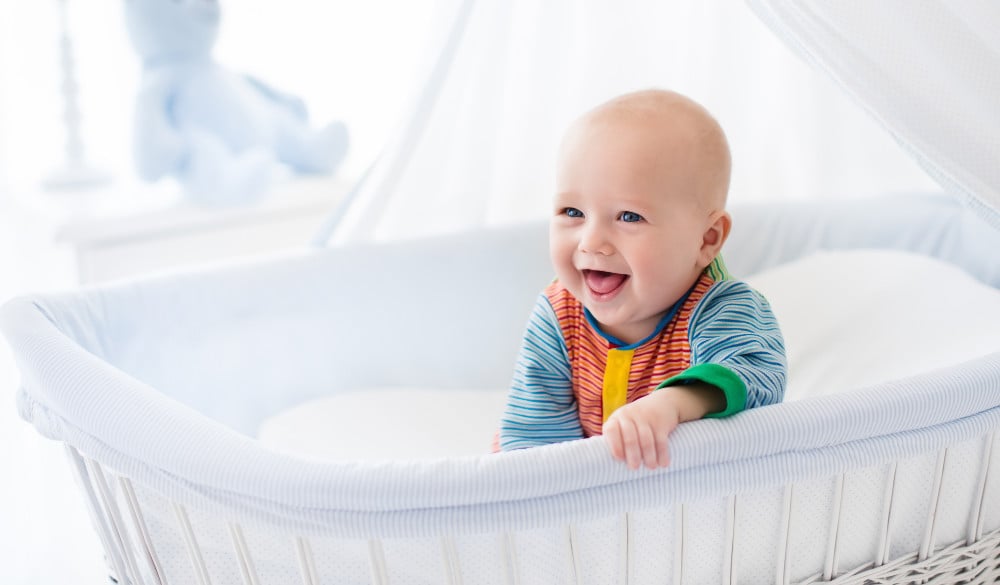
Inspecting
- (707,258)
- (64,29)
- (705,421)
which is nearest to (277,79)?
(64,29)

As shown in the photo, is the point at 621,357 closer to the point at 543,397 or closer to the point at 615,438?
the point at 543,397

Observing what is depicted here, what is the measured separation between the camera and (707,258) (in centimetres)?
123

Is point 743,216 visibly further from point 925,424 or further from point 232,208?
point 232,208

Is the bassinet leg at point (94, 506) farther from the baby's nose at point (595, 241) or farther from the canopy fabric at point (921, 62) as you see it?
the canopy fabric at point (921, 62)

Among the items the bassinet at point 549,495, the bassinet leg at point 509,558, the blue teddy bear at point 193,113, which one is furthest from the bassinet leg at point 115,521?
the blue teddy bear at point 193,113

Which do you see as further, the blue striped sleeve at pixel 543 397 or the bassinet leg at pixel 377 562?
the blue striped sleeve at pixel 543 397

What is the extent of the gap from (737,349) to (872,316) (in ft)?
2.00

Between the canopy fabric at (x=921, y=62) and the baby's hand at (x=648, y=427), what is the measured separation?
0.48 metres

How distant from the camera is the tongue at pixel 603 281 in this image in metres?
1.19

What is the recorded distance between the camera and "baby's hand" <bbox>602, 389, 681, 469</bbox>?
3.01ft

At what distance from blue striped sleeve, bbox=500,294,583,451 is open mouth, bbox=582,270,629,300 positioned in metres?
0.14

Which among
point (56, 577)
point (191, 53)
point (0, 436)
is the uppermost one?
point (191, 53)

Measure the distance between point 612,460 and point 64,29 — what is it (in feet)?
5.57

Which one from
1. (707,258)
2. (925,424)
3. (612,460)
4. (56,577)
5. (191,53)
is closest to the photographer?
(612,460)
